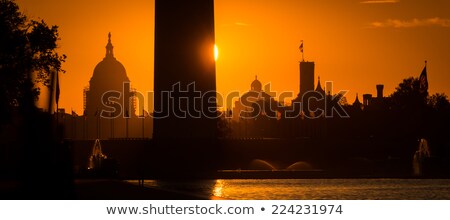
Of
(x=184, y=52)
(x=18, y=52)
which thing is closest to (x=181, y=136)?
(x=184, y=52)

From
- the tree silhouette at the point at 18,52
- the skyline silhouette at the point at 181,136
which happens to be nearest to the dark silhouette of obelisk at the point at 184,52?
the skyline silhouette at the point at 181,136

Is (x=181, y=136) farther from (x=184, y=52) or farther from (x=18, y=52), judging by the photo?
(x=18, y=52)

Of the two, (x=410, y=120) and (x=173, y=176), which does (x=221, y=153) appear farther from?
(x=410, y=120)

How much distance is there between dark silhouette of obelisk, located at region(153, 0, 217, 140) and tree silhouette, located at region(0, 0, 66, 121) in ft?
83.4

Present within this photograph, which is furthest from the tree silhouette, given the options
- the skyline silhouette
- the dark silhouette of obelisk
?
the dark silhouette of obelisk

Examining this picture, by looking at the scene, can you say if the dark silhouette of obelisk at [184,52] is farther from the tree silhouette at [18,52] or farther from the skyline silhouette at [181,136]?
the tree silhouette at [18,52]

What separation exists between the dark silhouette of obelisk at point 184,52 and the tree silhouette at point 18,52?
1001 inches

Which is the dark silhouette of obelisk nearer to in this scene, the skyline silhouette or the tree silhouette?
the skyline silhouette

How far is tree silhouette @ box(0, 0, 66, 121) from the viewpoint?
183 feet

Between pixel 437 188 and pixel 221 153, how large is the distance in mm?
43397

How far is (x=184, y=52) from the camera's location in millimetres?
84500

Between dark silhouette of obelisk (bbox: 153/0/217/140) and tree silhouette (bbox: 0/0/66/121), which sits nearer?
tree silhouette (bbox: 0/0/66/121)

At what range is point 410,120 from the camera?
14162 cm
